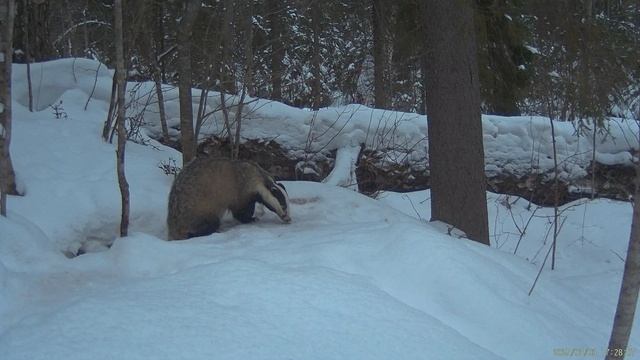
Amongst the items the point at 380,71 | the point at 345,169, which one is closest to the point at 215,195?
the point at 345,169

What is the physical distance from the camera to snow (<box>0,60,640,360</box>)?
3.24 meters

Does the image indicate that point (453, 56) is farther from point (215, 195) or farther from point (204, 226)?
point (204, 226)

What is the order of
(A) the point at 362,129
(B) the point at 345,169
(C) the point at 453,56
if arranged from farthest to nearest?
1. (A) the point at 362,129
2. (B) the point at 345,169
3. (C) the point at 453,56

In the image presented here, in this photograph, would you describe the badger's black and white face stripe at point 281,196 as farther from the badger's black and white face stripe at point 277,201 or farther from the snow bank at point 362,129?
the snow bank at point 362,129

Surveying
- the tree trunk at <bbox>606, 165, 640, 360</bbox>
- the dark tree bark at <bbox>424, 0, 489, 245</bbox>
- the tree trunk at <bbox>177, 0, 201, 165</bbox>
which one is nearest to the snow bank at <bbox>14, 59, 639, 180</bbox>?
the tree trunk at <bbox>177, 0, 201, 165</bbox>

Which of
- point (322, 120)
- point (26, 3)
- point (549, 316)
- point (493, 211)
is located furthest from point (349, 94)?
point (549, 316)

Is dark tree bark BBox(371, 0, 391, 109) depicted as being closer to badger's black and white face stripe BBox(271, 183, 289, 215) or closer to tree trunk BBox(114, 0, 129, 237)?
badger's black and white face stripe BBox(271, 183, 289, 215)

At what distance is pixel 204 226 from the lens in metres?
6.51

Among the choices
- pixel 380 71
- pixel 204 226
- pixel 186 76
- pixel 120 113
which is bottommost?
pixel 204 226

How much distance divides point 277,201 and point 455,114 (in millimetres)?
2102

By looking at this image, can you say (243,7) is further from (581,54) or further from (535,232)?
(535,232)

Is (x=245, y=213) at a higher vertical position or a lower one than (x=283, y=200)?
lower

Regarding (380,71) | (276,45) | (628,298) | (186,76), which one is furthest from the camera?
(276,45)

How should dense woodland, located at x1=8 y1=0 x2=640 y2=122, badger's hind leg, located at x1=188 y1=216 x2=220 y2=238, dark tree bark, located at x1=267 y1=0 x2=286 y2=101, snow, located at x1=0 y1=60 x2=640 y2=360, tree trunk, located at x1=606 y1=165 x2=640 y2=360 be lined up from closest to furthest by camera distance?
snow, located at x1=0 y1=60 x2=640 y2=360
tree trunk, located at x1=606 y1=165 x2=640 y2=360
badger's hind leg, located at x1=188 y1=216 x2=220 y2=238
dense woodland, located at x1=8 y1=0 x2=640 y2=122
dark tree bark, located at x1=267 y1=0 x2=286 y2=101
